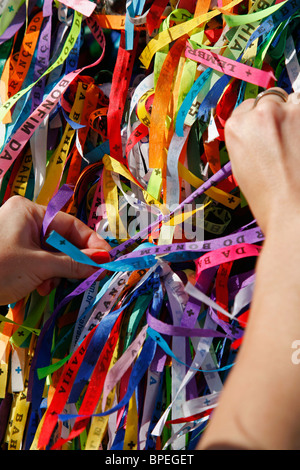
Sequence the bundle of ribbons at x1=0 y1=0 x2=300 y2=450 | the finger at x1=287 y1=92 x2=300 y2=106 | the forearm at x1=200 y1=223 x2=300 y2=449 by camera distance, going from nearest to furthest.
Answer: the forearm at x1=200 y1=223 x2=300 y2=449 → the finger at x1=287 y1=92 x2=300 y2=106 → the bundle of ribbons at x1=0 y1=0 x2=300 y2=450

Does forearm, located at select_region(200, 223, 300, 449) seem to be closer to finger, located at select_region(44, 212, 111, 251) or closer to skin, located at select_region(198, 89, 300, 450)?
skin, located at select_region(198, 89, 300, 450)

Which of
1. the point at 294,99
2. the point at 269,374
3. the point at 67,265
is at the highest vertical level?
the point at 294,99

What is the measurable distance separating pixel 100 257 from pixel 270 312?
46 centimetres

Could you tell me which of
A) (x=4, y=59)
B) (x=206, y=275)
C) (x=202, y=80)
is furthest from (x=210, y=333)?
(x=4, y=59)

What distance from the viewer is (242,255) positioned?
2.51 ft

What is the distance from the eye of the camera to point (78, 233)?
91 centimetres

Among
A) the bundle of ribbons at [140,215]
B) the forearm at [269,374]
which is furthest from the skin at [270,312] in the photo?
the bundle of ribbons at [140,215]

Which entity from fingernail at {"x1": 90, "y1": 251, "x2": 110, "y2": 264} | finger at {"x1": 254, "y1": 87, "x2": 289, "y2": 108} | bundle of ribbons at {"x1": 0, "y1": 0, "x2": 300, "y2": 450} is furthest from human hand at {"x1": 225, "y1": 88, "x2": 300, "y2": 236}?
fingernail at {"x1": 90, "y1": 251, "x2": 110, "y2": 264}

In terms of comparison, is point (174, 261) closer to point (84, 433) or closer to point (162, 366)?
point (162, 366)

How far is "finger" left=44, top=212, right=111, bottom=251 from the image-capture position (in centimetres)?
90

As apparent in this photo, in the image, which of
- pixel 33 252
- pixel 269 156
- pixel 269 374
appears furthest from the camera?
pixel 33 252

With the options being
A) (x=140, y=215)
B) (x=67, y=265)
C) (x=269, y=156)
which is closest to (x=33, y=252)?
(x=67, y=265)

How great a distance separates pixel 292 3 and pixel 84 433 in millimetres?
767

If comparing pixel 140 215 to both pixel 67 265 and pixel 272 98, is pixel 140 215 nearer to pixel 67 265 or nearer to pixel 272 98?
pixel 67 265
